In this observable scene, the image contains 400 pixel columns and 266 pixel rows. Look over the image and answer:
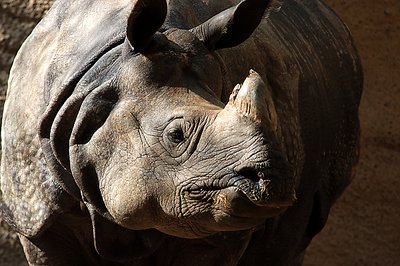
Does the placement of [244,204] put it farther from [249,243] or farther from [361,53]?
[361,53]

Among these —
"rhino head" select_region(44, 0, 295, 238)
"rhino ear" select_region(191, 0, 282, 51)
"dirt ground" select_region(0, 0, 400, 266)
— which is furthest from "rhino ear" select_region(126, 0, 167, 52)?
"dirt ground" select_region(0, 0, 400, 266)

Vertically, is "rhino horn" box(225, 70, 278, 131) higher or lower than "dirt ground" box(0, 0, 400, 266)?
higher

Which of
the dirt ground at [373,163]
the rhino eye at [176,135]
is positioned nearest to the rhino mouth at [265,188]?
the rhino eye at [176,135]

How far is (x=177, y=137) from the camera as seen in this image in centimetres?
499

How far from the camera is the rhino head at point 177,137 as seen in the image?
4.79 m

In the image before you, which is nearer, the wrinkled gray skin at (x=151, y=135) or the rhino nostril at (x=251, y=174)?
the rhino nostril at (x=251, y=174)

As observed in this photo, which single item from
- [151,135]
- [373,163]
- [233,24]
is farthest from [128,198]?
[373,163]

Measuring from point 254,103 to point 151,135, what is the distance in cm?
41

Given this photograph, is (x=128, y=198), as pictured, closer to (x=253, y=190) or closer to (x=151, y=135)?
(x=151, y=135)

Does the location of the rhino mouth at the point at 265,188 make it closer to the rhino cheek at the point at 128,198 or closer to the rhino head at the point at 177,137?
the rhino head at the point at 177,137

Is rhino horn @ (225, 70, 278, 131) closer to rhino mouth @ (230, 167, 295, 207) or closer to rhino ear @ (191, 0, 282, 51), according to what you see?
rhino mouth @ (230, 167, 295, 207)

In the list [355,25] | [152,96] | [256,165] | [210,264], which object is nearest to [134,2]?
[152,96]

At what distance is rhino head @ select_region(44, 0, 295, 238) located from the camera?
15.7ft

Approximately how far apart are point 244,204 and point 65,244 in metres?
1.14
